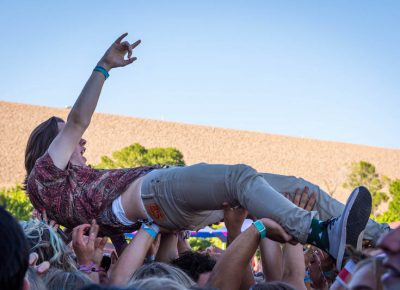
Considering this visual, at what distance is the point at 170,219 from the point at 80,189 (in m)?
0.62

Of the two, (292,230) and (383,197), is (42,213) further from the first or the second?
(383,197)

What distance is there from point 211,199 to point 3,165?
5267 centimetres

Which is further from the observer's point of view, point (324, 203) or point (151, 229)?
point (324, 203)

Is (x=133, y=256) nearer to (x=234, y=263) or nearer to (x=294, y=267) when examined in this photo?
(x=234, y=263)

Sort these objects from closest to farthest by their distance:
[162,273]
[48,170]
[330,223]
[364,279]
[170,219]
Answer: [364,279] < [162,273] < [330,223] < [170,219] < [48,170]

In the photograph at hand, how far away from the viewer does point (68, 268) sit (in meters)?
3.16

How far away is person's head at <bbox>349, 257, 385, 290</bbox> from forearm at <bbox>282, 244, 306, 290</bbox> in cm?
197

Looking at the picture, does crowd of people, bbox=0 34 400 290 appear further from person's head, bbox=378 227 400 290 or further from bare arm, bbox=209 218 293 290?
person's head, bbox=378 227 400 290

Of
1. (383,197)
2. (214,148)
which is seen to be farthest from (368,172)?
(214,148)

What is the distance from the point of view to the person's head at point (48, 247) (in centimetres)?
313

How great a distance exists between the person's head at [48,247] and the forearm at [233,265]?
74 centimetres

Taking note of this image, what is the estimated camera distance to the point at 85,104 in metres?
3.91

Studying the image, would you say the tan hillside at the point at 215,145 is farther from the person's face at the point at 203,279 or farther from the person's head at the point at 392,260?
the person's head at the point at 392,260

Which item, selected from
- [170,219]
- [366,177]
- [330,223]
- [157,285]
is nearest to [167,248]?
[170,219]
